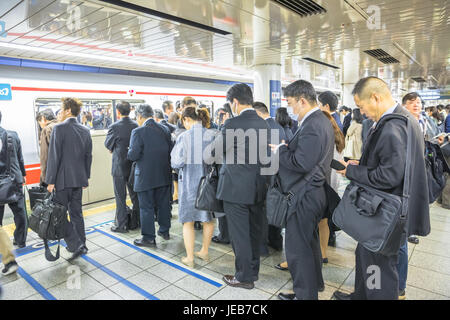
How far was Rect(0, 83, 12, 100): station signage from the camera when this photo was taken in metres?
5.12

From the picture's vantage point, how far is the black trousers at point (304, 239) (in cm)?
222

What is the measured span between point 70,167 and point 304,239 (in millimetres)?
2546

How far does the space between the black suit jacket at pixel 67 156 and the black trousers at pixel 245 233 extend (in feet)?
5.85

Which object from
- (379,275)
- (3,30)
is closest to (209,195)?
(379,275)

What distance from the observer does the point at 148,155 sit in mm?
3467

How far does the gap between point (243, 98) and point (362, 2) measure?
6.54ft

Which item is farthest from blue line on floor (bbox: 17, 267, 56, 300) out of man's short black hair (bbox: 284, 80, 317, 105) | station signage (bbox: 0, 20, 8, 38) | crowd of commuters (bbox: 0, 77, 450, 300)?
station signage (bbox: 0, 20, 8, 38)

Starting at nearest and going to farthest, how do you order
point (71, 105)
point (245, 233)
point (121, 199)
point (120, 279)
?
point (245, 233) → point (120, 279) → point (71, 105) → point (121, 199)

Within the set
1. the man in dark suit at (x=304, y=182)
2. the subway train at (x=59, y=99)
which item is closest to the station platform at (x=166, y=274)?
the man in dark suit at (x=304, y=182)

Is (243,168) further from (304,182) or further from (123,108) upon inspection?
(123,108)

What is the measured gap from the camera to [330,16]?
12.5 feet
